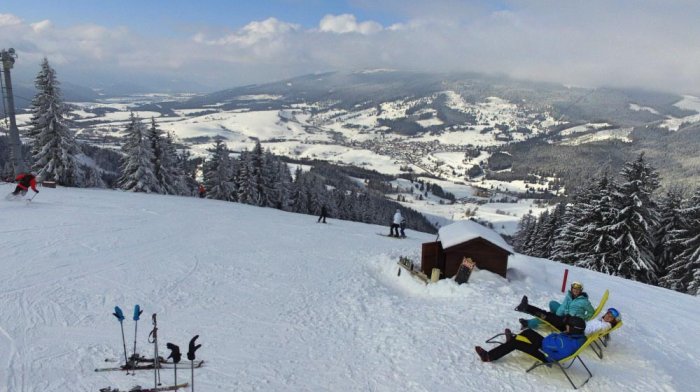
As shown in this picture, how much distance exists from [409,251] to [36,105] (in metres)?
36.4

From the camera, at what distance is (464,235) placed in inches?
618

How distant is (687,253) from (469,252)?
21842 millimetres

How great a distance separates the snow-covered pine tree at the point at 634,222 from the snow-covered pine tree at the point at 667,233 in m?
3.93

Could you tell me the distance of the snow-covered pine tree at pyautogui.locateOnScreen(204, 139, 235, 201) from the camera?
45531 millimetres

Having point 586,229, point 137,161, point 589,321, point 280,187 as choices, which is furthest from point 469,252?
point 280,187

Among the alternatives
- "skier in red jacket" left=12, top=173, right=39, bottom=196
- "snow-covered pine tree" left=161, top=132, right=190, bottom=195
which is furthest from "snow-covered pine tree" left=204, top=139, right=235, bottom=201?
"skier in red jacket" left=12, top=173, right=39, bottom=196

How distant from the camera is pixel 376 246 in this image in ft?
71.3

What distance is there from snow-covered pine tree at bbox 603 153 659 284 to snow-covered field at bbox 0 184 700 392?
8.36 meters

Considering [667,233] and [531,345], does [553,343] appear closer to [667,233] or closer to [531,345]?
[531,345]

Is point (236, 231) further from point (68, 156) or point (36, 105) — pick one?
point (36, 105)

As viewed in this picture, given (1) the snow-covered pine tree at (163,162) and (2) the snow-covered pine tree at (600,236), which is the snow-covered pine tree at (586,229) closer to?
(2) the snow-covered pine tree at (600,236)

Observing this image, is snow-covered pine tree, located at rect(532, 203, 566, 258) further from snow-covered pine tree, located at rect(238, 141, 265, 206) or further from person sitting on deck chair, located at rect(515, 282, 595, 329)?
person sitting on deck chair, located at rect(515, 282, 595, 329)

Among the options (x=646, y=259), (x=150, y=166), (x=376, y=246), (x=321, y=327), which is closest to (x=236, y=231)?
(x=376, y=246)

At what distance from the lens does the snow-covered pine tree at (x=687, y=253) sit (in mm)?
25819
